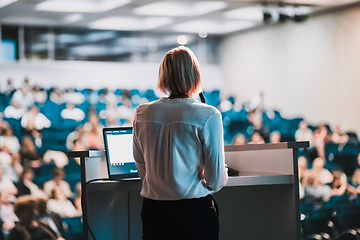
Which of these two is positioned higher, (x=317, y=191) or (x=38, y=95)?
(x=38, y=95)

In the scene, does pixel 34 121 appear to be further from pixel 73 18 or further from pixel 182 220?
pixel 182 220

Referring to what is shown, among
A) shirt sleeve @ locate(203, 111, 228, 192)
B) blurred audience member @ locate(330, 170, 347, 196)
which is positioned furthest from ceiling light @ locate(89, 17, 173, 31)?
shirt sleeve @ locate(203, 111, 228, 192)

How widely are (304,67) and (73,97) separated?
318 centimetres

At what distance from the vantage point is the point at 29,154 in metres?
4.76

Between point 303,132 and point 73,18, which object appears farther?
point 303,132

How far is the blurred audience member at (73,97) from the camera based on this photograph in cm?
519

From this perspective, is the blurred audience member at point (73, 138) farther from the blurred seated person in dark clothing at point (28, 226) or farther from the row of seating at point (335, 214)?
the row of seating at point (335, 214)

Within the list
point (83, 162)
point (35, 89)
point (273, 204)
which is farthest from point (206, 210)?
point (35, 89)

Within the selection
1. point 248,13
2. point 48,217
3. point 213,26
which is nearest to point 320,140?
point 248,13

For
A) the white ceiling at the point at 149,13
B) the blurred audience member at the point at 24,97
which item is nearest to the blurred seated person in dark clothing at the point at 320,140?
the white ceiling at the point at 149,13

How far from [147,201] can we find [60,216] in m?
3.81

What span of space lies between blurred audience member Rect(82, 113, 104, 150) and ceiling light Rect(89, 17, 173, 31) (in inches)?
50.0

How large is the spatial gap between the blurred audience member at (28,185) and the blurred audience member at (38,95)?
2.76 ft

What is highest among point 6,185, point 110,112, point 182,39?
point 182,39
